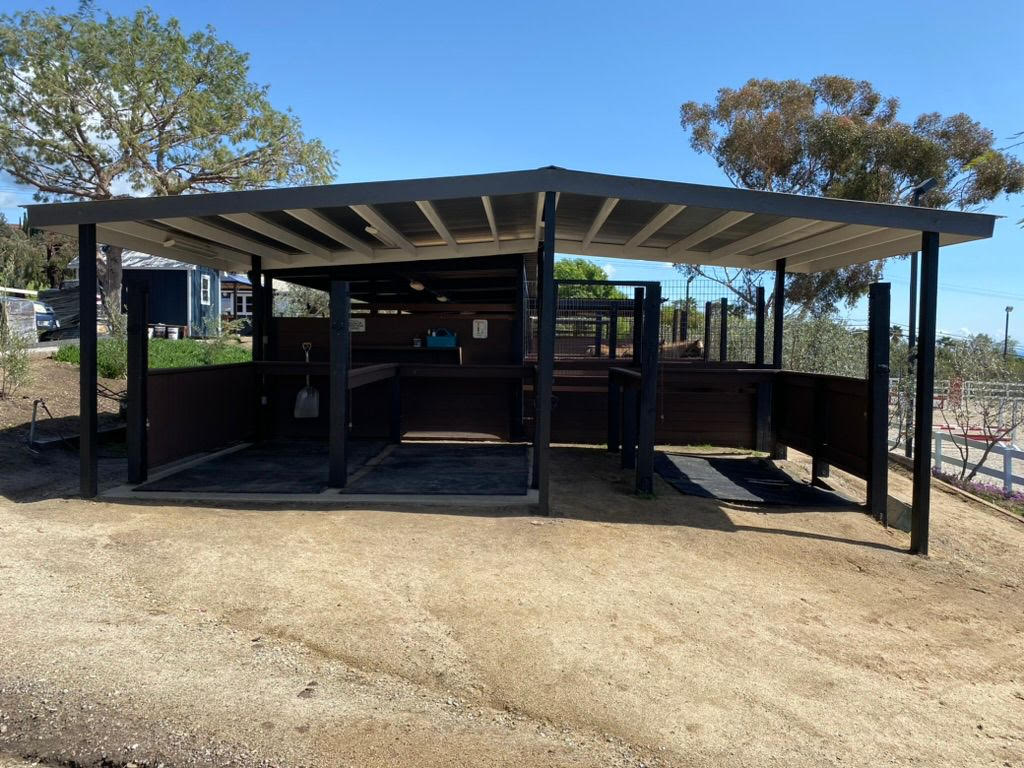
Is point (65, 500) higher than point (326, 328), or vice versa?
point (326, 328)

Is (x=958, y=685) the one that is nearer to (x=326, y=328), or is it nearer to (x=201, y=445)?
(x=201, y=445)

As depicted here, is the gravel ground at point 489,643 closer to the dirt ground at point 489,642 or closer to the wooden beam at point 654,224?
the dirt ground at point 489,642

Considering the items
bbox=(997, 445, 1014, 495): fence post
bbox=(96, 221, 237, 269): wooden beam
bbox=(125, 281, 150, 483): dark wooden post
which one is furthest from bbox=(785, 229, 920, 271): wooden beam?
bbox=(96, 221, 237, 269): wooden beam

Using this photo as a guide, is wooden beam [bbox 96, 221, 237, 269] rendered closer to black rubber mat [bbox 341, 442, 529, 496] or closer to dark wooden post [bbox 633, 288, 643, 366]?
black rubber mat [bbox 341, 442, 529, 496]

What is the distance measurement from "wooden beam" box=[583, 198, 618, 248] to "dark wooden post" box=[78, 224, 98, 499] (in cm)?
450

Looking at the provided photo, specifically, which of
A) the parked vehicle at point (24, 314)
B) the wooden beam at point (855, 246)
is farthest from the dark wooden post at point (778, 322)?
the parked vehicle at point (24, 314)

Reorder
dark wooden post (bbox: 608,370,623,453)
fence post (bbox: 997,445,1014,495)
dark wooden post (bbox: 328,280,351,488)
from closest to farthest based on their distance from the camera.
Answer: dark wooden post (bbox: 328,280,351,488)
fence post (bbox: 997,445,1014,495)
dark wooden post (bbox: 608,370,623,453)

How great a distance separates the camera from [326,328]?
9188mm

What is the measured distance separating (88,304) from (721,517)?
19.0ft

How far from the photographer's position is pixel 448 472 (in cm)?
687

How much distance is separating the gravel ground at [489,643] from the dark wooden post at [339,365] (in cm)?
84

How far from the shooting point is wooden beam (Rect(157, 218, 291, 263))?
6125 mm

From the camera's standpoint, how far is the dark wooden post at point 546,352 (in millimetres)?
5246

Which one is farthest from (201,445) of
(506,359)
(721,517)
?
(721,517)
